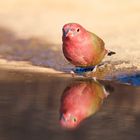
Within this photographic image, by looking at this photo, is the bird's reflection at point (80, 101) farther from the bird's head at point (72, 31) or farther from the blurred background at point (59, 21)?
the blurred background at point (59, 21)

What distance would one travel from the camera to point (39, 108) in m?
6.90

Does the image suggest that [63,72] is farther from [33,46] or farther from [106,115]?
[106,115]

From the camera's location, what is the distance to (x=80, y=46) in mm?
8711

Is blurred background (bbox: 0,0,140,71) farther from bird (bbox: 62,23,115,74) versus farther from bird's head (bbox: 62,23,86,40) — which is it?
bird's head (bbox: 62,23,86,40)

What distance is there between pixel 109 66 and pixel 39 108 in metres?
2.63

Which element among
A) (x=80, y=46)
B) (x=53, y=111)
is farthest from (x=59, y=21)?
(x=53, y=111)

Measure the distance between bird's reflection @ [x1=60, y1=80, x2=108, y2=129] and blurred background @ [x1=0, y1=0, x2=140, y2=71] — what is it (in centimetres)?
248

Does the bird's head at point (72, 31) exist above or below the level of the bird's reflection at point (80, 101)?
above

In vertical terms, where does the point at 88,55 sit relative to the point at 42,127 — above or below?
above

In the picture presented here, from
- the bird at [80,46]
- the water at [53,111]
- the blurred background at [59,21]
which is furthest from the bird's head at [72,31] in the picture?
the blurred background at [59,21]

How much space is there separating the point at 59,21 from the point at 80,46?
3.70 meters

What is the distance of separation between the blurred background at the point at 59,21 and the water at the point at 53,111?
2148 millimetres

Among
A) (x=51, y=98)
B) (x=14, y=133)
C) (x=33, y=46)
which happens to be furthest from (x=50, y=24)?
(x=14, y=133)

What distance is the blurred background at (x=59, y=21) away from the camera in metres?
11.1
